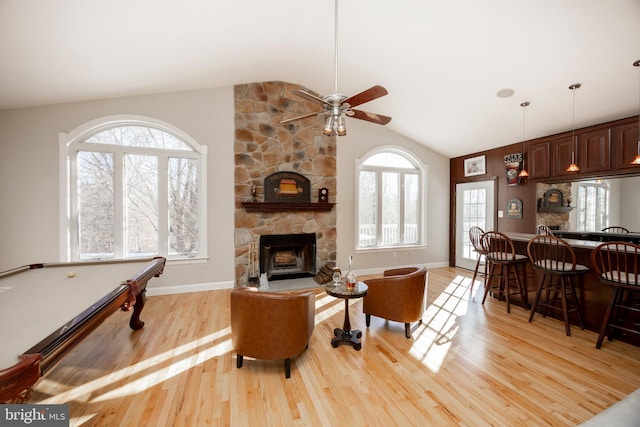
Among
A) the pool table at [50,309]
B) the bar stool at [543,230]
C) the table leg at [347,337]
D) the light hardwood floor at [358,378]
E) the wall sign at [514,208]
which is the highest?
the wall sign at [514,208]

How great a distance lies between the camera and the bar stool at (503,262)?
141 inches

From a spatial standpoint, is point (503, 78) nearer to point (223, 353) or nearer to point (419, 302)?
point (419, 302)

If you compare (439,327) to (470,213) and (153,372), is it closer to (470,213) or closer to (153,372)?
(153,372)

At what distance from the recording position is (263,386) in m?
2.12

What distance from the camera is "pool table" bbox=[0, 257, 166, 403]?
1.12 meters

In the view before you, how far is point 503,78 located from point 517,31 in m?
0.86

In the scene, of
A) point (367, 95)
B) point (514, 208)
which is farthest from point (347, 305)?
point (514, 208)

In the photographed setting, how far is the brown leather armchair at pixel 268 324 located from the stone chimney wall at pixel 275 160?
2.59 metres

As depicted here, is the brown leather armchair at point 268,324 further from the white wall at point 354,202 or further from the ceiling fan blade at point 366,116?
the white wall at point 354,202

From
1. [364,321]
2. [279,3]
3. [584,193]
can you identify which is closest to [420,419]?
[364,321]

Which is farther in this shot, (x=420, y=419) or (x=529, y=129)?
(x=529, y=129)

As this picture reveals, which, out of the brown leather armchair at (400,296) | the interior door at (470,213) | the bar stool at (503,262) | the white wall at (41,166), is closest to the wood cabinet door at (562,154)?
the interior door at (470,213)

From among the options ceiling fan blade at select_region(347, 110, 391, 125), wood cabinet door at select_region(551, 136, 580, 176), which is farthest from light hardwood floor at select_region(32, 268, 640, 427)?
wood cabinet door at select_region(551, 136, 580, 176)

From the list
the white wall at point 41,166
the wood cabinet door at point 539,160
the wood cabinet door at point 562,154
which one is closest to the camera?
the white wall at point 41,166
